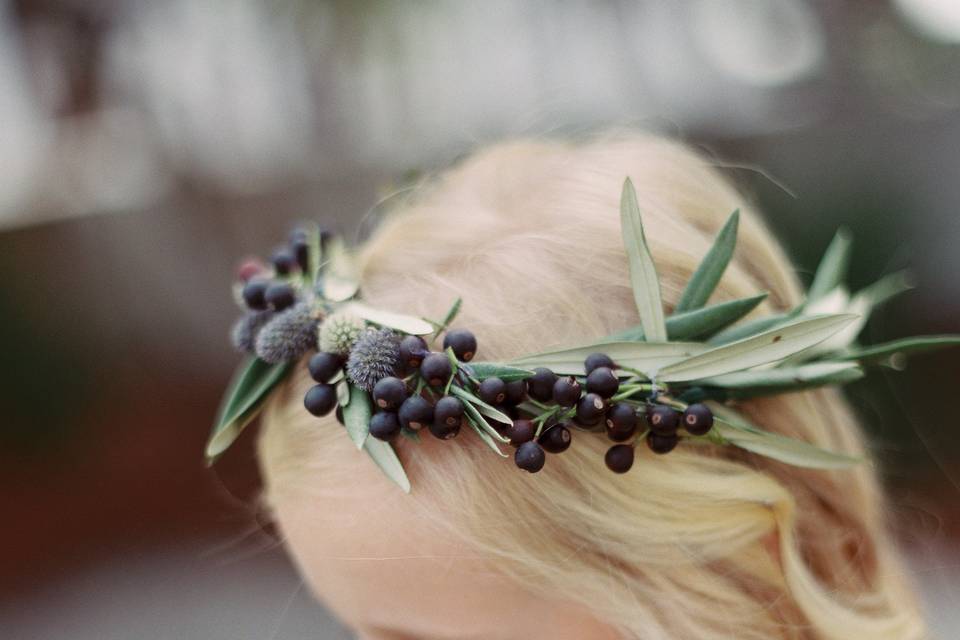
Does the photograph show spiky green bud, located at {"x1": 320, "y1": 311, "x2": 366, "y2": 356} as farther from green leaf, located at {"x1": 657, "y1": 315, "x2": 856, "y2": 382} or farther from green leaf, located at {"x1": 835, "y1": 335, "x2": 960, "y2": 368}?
green leaf, located at {"x1": 835, "y1": 335, "x2": 960, "y2": 368}

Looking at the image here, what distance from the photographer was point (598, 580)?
0.81 m

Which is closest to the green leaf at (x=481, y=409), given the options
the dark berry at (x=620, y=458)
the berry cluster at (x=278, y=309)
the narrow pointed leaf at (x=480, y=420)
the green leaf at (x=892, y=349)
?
the narrow pointed leaf at (x=480, y=420)

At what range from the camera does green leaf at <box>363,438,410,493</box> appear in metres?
0.75

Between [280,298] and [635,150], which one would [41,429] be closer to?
[280,298]

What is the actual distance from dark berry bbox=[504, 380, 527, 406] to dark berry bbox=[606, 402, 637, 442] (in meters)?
0.08

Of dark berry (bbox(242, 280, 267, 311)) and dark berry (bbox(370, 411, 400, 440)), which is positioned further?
dark berry (bbox(242, 280, 267, 311))

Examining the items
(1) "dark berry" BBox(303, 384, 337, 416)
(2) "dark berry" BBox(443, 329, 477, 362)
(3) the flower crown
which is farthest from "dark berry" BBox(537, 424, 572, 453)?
(1) "dark berry" BBox(303, 384, 337, 416)

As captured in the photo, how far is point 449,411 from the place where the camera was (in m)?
0.72

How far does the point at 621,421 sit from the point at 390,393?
0.72 feet

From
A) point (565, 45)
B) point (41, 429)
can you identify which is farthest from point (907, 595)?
point (565, 45)

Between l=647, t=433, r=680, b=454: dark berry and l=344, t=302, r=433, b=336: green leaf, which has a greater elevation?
l=344, t=302, r=433, b=336: green leaf

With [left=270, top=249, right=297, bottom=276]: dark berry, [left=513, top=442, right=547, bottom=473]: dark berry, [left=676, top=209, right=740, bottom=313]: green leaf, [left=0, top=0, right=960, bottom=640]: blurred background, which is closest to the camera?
[left=513, top=442, right=547, bottom=473]: dark berry

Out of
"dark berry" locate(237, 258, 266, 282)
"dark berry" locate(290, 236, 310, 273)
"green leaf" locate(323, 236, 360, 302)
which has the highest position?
"dark berry" locate(290, 236, 310, 273)

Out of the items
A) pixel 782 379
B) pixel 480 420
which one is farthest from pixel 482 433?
pixel 782 379
